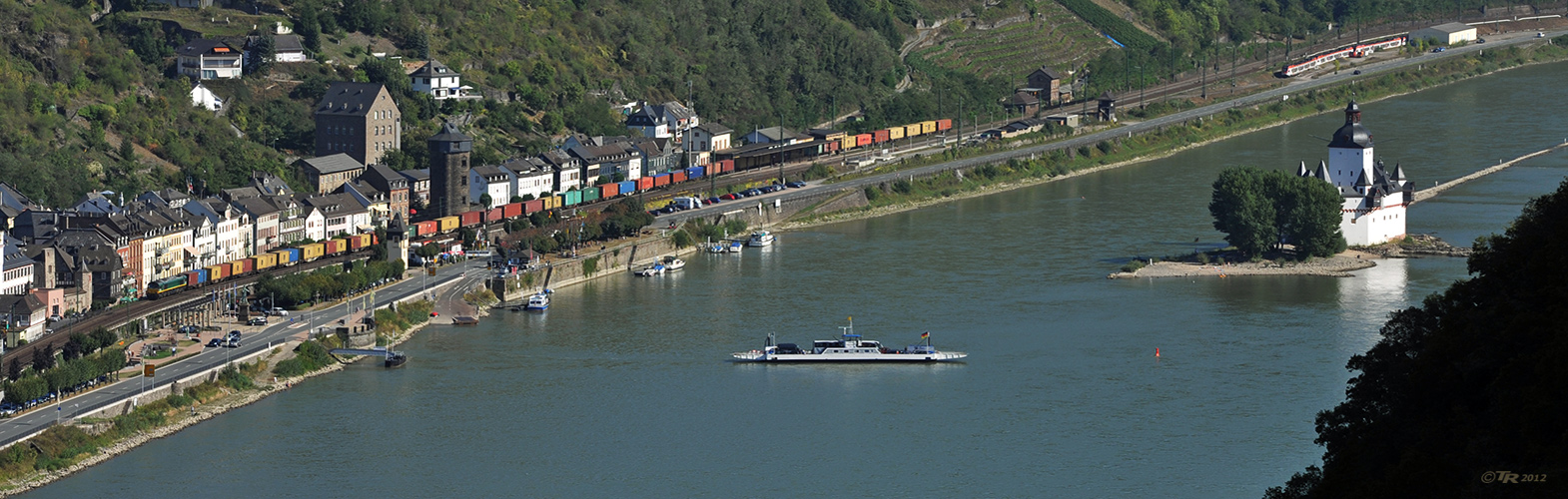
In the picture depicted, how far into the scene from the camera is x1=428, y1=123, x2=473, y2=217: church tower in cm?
4444

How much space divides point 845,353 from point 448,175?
47.9ft

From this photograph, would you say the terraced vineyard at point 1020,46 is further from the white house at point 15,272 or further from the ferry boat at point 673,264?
the white house at point 15,272

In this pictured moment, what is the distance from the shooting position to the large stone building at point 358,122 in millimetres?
47281

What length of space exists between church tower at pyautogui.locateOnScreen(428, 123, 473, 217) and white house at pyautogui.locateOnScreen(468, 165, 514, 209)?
0.41 metres

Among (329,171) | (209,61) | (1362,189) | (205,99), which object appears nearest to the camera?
(1362,189)

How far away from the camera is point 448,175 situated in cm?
4441

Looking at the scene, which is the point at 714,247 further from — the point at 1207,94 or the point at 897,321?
the point at 1207,94

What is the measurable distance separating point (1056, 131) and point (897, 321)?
86.2ft

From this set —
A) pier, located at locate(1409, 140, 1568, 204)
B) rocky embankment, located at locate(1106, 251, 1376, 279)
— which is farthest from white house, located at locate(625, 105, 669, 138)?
pier, located at locate(1409, 140, 1568, 204)

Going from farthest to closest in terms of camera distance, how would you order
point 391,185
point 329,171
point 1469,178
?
1. point 1469,178
2. point 329,171
3. point 391,185

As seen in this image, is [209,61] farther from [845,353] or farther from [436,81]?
[845,353]

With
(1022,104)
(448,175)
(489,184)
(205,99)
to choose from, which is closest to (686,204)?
(489,184)

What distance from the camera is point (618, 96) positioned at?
57.4 m

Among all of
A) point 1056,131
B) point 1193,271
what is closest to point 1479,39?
point 1056,131
